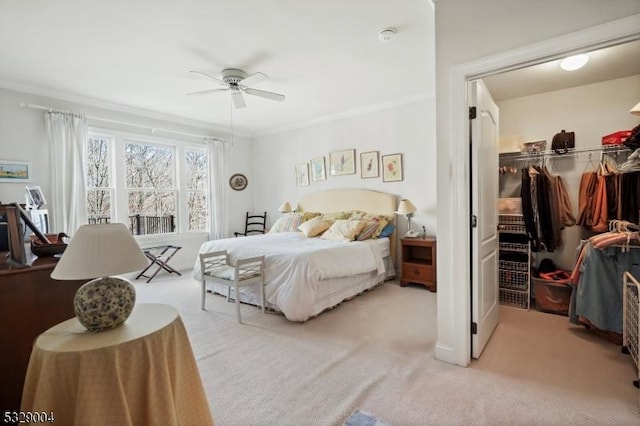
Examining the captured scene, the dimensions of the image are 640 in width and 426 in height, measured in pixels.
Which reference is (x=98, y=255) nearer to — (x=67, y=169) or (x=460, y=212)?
(x=460, y=212)

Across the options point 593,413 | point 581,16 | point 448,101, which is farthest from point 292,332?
point 581,16

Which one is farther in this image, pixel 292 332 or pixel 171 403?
pixel 292 332

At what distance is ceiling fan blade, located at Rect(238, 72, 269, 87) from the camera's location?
124 inches

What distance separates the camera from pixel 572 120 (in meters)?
3.37

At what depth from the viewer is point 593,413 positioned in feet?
5.47

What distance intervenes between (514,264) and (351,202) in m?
2.41

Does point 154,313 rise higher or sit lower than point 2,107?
lower

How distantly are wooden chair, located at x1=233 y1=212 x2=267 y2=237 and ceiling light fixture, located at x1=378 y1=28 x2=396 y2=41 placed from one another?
14.3 feet

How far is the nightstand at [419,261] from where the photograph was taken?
3.90 meters

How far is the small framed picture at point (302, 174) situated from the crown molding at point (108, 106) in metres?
1.54

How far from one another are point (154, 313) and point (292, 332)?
59.9 inches

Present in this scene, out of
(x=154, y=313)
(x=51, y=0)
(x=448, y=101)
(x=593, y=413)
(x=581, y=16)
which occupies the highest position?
(x=51, y=0)

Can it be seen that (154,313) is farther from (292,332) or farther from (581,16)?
(581,16)

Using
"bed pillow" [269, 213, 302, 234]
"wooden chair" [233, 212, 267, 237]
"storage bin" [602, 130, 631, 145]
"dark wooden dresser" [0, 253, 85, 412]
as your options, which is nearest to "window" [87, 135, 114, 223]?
"wooden chair" [233, 212, 267, 237]
